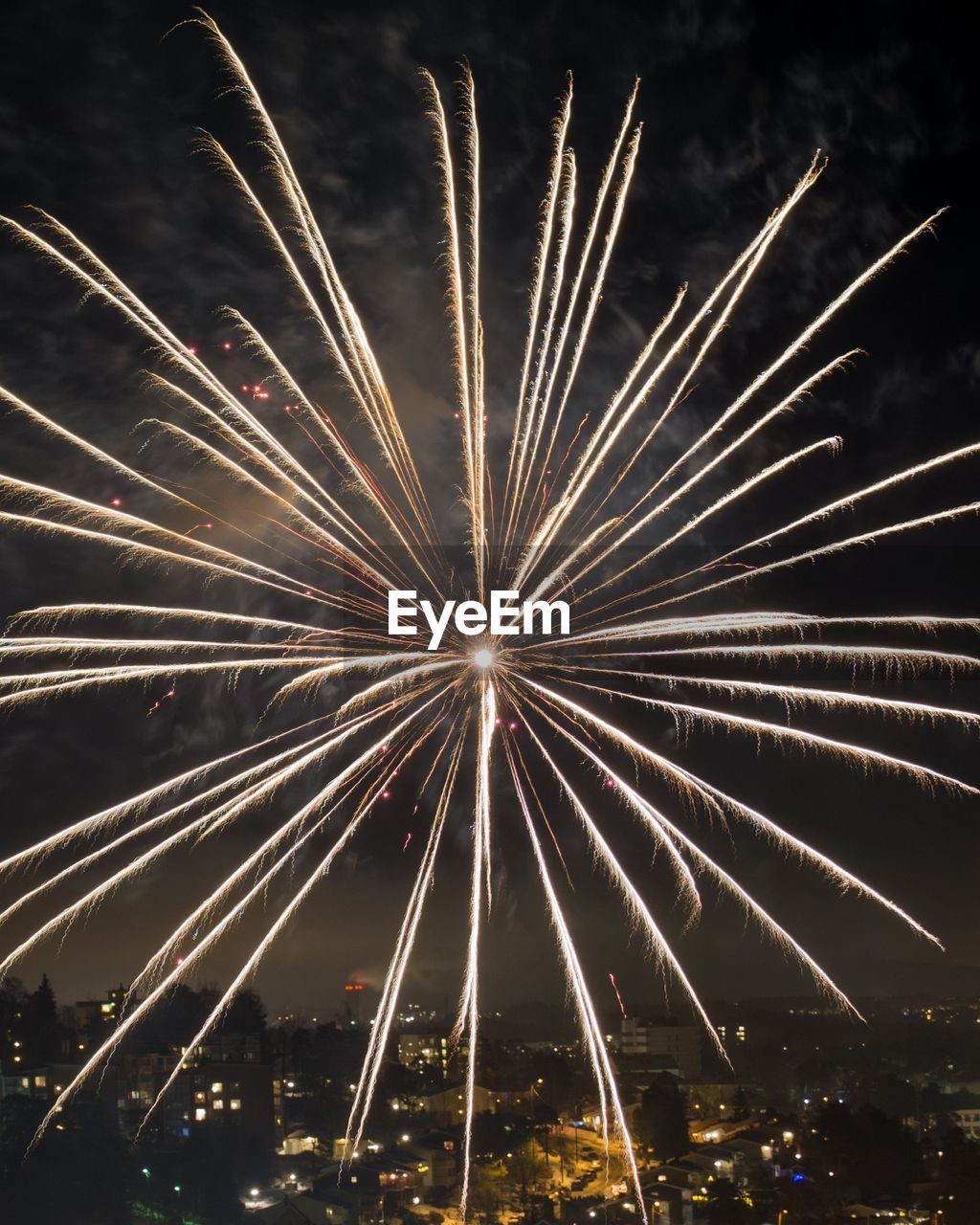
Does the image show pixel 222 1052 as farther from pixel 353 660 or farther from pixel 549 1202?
pixel 353 660

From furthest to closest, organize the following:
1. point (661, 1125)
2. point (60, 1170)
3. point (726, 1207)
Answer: point (661, 1125) → point (60, 1170) → point (726, 1207)

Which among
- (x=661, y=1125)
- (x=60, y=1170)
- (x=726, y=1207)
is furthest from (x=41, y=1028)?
(x=726, y=1207)

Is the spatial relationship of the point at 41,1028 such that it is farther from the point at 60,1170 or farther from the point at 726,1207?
the point at 726,1207

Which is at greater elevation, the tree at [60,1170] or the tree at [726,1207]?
the tree at [726,1207]

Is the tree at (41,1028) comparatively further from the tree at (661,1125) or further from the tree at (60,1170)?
the tree at (661,1125)

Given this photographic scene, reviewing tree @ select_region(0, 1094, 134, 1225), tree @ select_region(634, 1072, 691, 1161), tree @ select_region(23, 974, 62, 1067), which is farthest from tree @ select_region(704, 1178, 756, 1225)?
tree @ select_region(23, 974, 62, 1067)

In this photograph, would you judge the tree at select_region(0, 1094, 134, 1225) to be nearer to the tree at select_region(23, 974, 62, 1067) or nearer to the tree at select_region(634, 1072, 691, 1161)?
the tree at select_region(23, 974, 62, 1067)

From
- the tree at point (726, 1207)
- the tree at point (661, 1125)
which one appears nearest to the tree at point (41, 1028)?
the tree at point (661, 1125)

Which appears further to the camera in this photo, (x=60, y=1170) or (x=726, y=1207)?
(x=60, y=1170)

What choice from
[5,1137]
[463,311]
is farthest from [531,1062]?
[463,311]
